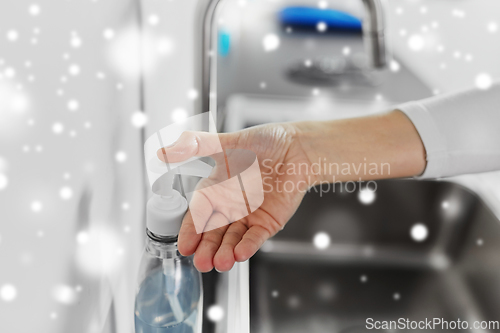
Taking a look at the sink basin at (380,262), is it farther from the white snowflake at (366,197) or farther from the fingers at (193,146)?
the fingers at (193,146)

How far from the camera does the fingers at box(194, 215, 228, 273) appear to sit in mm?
461

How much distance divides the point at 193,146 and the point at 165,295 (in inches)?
7.1

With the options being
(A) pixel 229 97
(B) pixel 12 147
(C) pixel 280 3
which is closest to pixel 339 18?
(C) pixel 280 3

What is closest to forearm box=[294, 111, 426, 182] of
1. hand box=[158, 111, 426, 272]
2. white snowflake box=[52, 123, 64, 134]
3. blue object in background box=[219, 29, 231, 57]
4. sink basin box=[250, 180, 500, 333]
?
hand box=[158, 111, 426, 272]

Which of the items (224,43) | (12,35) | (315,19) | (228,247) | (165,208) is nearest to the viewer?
(12,35)

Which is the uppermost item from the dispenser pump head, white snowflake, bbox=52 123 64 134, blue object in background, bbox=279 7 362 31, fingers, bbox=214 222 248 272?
blue object in background, bbox=279 7 362 31

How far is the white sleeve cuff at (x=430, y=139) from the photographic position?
27.9 inches

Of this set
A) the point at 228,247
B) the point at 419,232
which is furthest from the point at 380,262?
the point at 228,247

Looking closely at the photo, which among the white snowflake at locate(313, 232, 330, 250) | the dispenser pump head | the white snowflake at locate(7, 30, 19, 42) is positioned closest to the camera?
the white snowflake at locate(7, 30, 19, 42)

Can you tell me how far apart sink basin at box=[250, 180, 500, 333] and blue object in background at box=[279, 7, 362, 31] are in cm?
89

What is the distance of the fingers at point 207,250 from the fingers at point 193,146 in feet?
0.34

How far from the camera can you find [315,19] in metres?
1.57

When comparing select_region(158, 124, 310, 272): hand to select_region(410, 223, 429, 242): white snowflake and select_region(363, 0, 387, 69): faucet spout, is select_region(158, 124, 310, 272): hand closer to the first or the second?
select_region(363, 0, 387, 69): faucet spout

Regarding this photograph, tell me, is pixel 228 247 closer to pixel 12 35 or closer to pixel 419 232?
pixel 12 35
